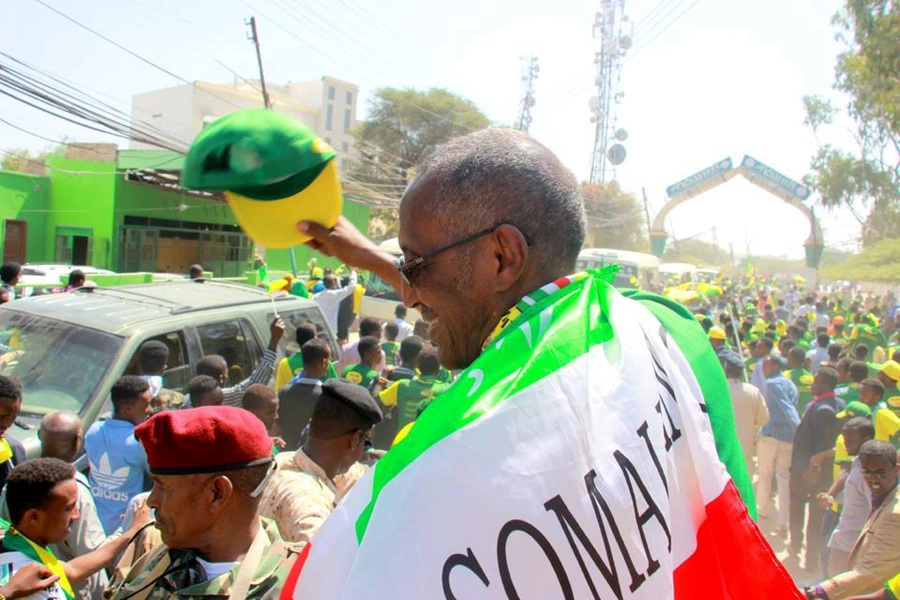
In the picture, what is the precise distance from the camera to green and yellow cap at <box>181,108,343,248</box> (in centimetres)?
167

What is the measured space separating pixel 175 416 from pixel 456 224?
1.42 m

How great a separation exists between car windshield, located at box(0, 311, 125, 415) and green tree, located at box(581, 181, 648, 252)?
3688cm

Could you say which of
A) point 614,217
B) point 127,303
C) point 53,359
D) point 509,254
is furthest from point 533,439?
point 614,217

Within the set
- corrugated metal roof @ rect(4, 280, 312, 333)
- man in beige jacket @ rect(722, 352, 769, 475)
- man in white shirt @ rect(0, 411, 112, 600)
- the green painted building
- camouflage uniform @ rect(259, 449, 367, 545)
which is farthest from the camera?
the green painted building

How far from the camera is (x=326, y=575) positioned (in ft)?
2.94

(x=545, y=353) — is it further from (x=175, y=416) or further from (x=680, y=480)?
(x=175, y=416)

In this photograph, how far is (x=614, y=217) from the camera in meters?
48.2

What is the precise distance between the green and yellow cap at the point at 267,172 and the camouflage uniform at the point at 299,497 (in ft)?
4.11

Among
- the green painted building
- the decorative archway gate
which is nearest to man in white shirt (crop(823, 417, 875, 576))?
the decorative archway gate

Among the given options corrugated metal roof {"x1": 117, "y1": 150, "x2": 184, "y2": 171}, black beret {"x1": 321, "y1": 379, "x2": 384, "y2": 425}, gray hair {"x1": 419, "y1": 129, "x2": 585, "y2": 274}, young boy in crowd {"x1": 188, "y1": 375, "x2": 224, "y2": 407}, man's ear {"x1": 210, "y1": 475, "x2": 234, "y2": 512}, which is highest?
corrugated metal roof {"x1": 117, "y1": 150, "x2": 184, "y2": 171}

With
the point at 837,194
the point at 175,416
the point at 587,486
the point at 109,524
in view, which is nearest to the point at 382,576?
the point at 587,486

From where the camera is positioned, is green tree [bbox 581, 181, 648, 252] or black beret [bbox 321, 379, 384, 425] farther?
green tree [bbox 581, 181, 648, 252]

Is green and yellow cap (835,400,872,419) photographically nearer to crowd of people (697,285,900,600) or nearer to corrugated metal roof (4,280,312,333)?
crowd of people (697,285,900,600)

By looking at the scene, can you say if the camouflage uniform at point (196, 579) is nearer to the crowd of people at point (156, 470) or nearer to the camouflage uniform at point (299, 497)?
the crowd of people at point (156, 470)
